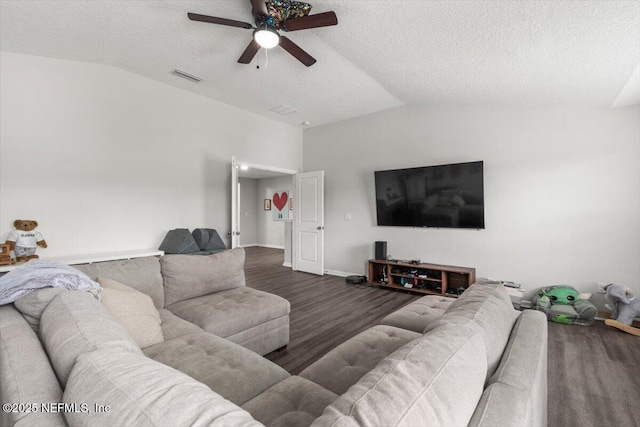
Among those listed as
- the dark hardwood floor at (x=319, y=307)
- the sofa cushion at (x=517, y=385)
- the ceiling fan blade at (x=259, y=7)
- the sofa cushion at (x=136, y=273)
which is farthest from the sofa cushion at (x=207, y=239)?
the sofa cushion at (x=517, y=385)

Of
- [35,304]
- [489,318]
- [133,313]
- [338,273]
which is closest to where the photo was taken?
[489,318]

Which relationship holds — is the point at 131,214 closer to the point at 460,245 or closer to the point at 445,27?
the point at 445,27

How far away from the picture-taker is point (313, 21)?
2281 millimetres

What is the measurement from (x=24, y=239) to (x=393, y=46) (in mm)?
4180

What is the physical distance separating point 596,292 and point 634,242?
67 centimetres

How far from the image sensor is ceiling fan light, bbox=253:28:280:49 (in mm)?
2371

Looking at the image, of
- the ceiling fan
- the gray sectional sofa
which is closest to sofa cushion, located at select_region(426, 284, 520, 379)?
the gray sectional sofa

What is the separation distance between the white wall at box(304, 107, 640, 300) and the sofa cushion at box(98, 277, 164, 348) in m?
3.88

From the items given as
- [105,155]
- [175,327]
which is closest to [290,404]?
[175,327]

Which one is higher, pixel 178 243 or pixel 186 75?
pixel 186 75

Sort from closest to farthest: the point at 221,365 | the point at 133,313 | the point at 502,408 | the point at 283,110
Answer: the point at 502,408 < the point at 221,365 < the point at 133,313 < the point at 283,110

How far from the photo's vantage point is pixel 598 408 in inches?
73.9

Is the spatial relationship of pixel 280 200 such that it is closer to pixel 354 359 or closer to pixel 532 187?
pixel 532 187

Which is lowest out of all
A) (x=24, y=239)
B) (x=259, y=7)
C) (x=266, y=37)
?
(x=24, y=239)
